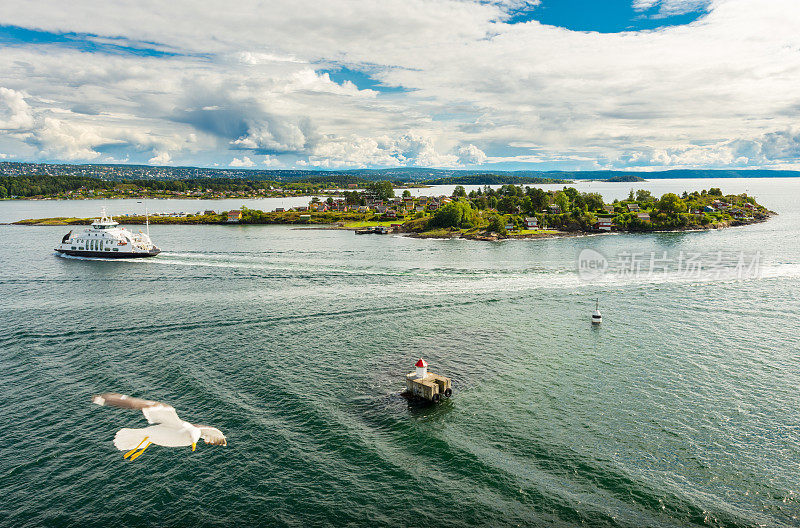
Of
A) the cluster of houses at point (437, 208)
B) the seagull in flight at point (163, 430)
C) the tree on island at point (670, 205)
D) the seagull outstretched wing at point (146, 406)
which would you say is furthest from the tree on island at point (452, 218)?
the seagull outstretched wing at point (146, 406)

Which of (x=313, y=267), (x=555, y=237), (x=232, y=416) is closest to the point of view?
(x=232, y=416)

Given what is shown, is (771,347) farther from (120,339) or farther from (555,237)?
(555,237)

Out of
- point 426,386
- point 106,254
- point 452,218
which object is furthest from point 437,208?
point 426,386

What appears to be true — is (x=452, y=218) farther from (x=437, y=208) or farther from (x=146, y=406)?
(x=146, y=406)

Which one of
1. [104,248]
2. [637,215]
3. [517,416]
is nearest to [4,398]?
[517,416]

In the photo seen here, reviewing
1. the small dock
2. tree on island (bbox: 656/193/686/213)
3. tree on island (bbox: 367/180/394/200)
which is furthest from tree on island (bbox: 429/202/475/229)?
tree on island (bbox: 367/180/394/200)

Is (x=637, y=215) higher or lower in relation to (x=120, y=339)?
higher

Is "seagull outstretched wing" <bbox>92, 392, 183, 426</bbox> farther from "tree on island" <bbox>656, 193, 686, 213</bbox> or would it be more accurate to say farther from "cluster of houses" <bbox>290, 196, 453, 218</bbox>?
"tree on island" <bbox>656, 193, 686, 213</bbox>
